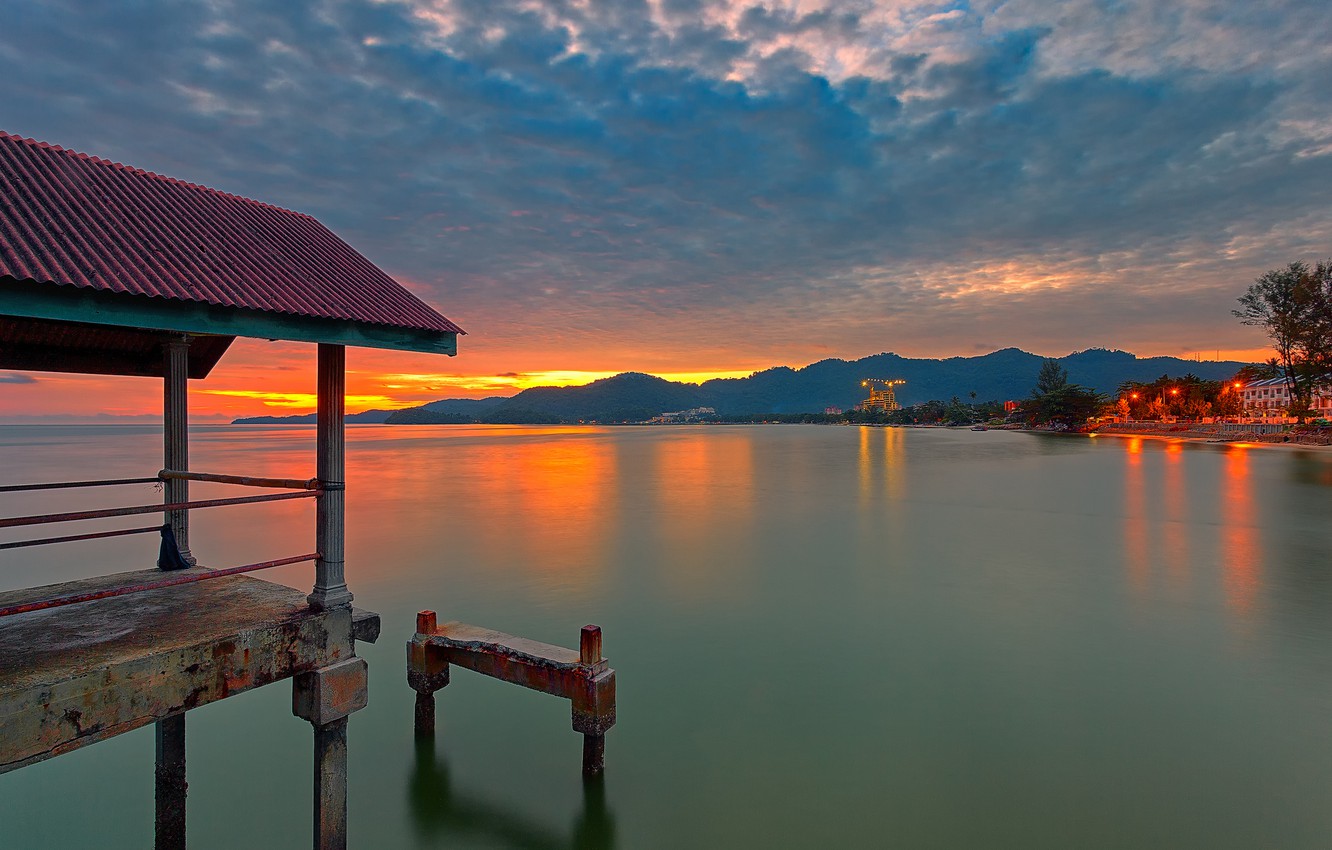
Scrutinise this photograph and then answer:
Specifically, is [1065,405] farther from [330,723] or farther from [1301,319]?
[330,723]

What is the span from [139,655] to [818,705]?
8.53 meters

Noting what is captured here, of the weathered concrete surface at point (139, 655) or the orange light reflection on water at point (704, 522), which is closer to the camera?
the weathered concrete surface at point (139, 655)

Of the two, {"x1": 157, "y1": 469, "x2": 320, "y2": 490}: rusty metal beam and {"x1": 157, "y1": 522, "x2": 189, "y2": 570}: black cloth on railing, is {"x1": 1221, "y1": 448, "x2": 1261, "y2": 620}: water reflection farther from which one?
{"x1": 157, "y1": 522, "x2": 189, "y2": 570}: black cloth on railing

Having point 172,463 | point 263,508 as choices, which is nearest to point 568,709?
point 172,463

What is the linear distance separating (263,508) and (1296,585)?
40.6m

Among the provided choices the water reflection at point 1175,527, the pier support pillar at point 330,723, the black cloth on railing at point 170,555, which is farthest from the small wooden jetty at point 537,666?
the water reflection at point 1175,527

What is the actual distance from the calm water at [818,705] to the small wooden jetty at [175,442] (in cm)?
221

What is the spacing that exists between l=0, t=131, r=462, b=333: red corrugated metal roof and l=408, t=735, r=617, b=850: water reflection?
5.27 meters

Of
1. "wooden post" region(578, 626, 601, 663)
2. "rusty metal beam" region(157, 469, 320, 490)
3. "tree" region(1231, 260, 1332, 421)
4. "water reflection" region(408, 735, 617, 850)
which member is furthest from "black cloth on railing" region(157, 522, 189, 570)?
"tree" region(1231, 260, 1332, 421)

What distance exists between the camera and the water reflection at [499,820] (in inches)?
268

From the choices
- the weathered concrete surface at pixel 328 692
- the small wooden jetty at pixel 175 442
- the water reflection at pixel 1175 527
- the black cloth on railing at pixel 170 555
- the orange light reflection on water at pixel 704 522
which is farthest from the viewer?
the orange light reflection on water at pixel 704 522

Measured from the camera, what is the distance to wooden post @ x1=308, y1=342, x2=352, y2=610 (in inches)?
212

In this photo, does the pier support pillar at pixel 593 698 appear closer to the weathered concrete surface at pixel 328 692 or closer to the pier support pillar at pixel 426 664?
the pier support pillar at pixel 426 664

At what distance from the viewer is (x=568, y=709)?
31.3 feet
